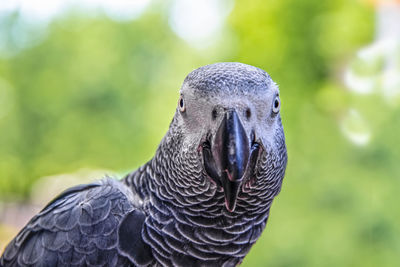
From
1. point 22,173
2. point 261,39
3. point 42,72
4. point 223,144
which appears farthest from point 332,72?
point 22,173

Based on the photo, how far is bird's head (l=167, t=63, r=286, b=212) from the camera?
672 millimetres

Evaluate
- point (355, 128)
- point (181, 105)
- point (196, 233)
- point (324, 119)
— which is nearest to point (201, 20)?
point (324, 119)

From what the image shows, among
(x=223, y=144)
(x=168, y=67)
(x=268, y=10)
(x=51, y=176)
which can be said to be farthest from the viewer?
(x=51, y=176)

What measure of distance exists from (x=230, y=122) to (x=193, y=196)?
0.70ft


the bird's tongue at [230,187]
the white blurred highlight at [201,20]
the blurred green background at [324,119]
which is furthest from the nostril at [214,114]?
the white blurred highlight at [201,20]

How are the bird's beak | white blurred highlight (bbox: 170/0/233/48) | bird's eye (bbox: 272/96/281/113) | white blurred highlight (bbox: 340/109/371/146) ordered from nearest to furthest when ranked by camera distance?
the bird's beak
bird's eye (bbox: 272/96/281/113)
white blurred highlight (bbox: 340/109/371/146)
white blurred highlight (bbox: 170/0/233/48)

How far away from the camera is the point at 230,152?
2.17 feet

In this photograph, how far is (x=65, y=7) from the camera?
4.11m

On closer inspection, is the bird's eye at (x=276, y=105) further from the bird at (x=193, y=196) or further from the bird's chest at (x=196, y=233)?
the bird's chest at (x=196, y=233)

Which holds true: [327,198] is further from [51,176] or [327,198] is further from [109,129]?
[51,176]

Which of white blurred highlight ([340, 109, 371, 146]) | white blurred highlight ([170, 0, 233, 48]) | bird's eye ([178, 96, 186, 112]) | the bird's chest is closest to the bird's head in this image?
bird's eye ([178, 96, 186, 112])

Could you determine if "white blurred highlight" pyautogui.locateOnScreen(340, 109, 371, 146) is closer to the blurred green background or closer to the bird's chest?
the blurred green background

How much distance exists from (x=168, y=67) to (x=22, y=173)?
2.25 metres

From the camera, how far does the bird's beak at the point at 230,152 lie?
2.17 feet
